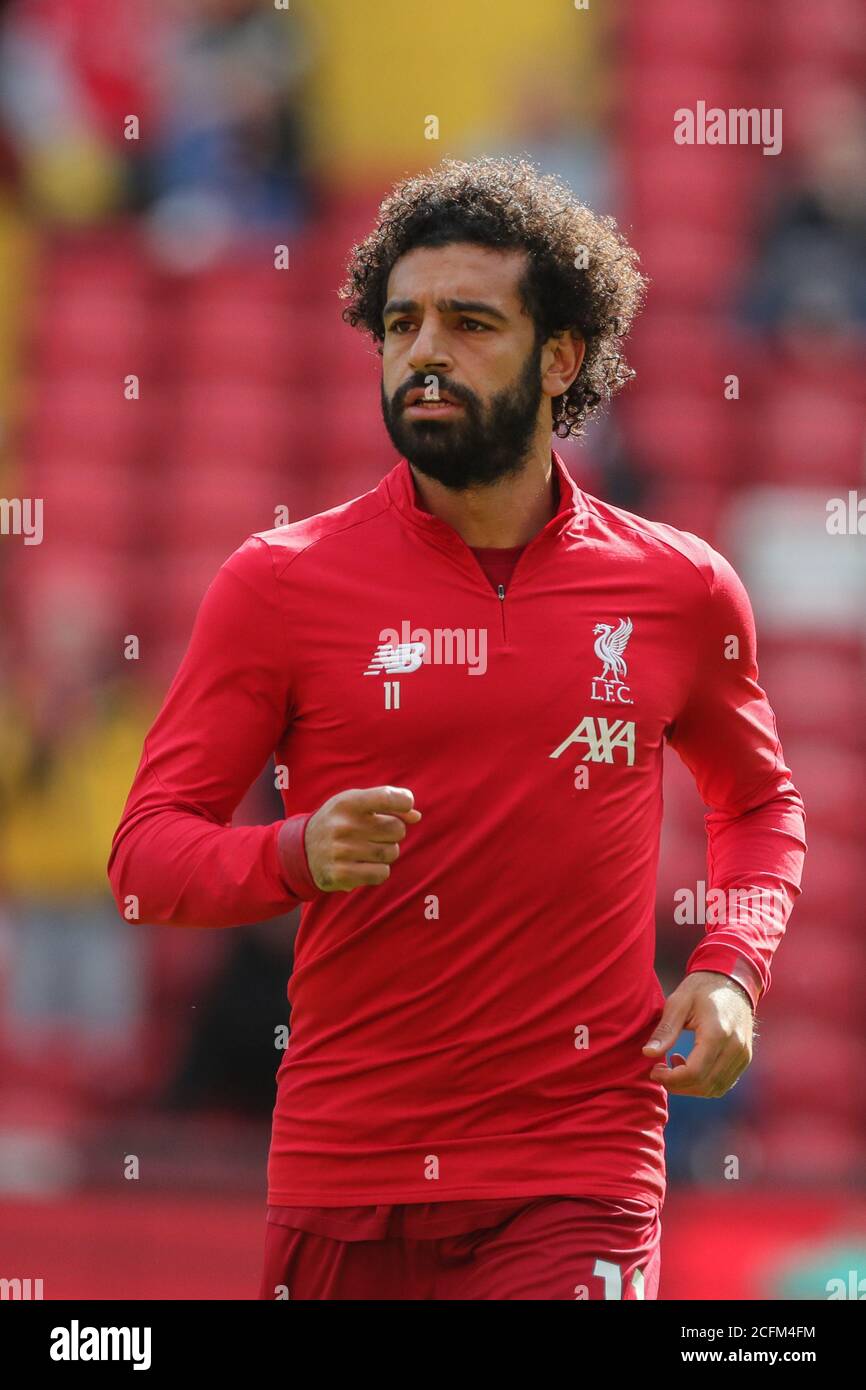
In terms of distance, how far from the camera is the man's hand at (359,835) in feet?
8.62

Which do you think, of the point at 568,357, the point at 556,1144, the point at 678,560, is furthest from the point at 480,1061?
the point at 568,357

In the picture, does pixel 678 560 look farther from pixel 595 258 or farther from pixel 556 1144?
pixel 556 1144

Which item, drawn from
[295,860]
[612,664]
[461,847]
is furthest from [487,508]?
[295,860]

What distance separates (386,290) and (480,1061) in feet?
4.34

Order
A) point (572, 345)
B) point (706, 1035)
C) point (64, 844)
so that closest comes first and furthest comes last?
point (706, 1035) → point (572, 345) → point (64, 844)

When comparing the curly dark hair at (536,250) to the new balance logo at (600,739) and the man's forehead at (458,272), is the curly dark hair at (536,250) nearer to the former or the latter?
the man's forehead at (458,272)

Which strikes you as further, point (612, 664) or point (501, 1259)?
point (612, 664)

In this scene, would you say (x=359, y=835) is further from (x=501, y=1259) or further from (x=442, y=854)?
(x=501, y=1259)

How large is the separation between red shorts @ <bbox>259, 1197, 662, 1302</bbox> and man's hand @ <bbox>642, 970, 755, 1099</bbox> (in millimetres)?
201

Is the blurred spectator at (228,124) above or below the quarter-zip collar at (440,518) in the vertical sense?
above

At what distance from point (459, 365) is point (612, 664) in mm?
514

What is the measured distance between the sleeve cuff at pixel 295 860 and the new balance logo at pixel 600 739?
0.42m

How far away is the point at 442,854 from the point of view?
2965 millimetres

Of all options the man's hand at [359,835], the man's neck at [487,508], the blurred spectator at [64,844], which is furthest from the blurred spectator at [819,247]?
the man's hand at [359,835]
